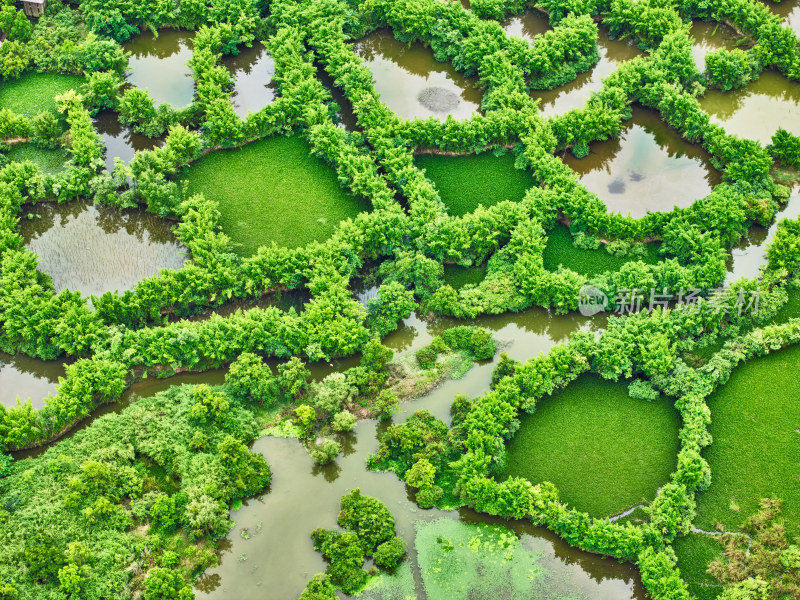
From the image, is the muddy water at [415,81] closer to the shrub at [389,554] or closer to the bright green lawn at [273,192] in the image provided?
the bright green lawn at [273,192]

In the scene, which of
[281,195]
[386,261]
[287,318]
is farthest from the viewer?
[281,195]

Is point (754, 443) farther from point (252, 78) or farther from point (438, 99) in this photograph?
point (252, 78)

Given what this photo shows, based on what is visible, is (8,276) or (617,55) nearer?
(8,276)

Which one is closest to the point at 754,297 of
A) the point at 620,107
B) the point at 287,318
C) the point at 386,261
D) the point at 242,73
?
the point at 620,107

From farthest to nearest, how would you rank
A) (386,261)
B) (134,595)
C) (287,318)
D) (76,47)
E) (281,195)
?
(76,47) < (281,195) < (386,261) < (287,318) < (134,595)

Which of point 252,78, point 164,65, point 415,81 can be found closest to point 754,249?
point 415,81

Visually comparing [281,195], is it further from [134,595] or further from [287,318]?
[134,595]

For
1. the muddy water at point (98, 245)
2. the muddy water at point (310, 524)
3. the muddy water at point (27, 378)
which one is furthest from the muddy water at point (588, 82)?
the muddy water at point (27, 378)
